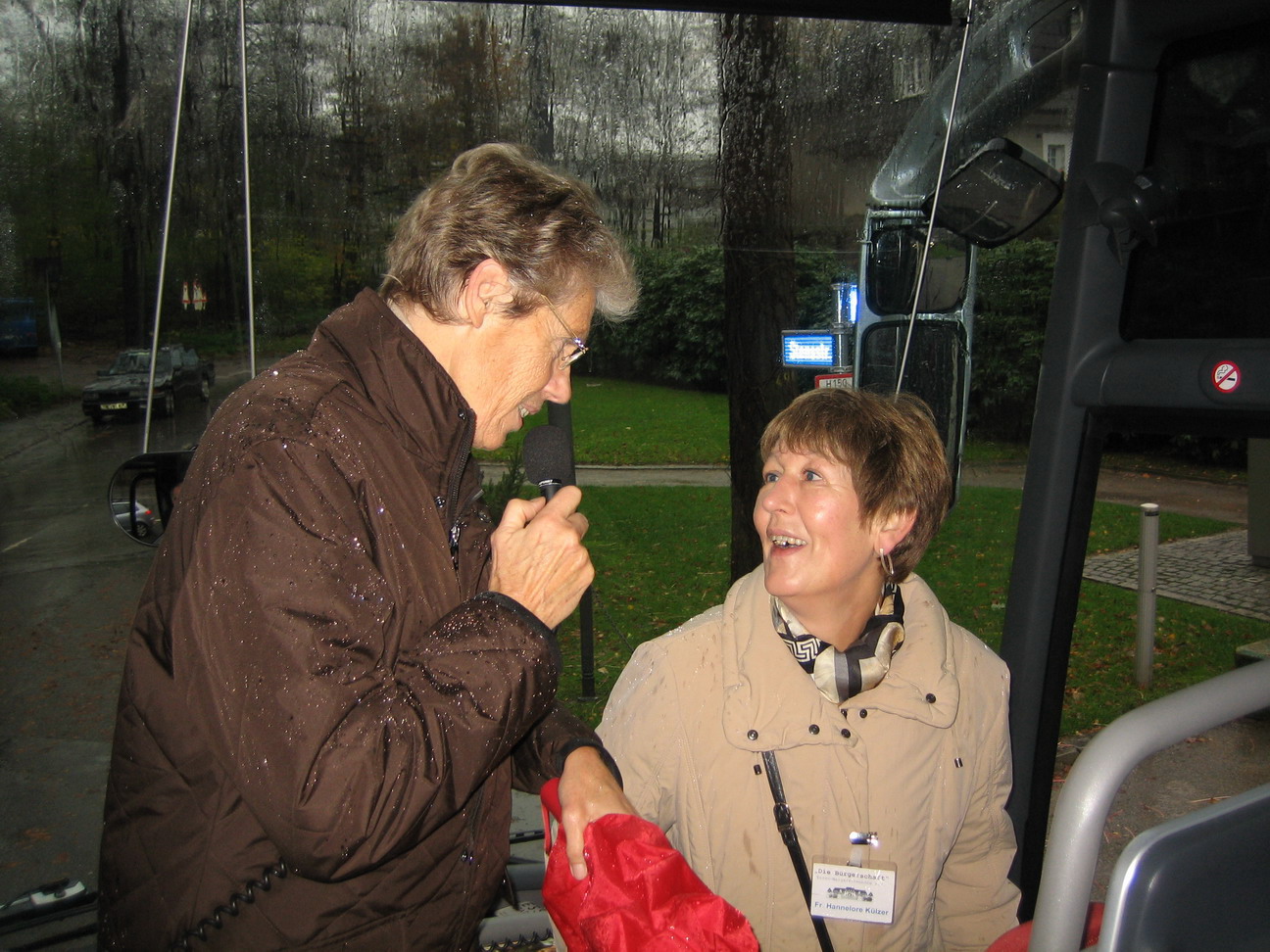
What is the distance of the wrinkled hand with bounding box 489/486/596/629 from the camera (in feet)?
4.10

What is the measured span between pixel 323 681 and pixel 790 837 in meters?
1.07

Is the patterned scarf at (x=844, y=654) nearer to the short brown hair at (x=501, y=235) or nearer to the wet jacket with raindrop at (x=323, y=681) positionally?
the wet jacket with raindrop at (x=323, y=681)

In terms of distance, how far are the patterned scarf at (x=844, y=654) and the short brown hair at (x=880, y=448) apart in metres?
0.15

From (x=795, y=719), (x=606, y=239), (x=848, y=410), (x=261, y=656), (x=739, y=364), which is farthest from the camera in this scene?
(x=739, y=364)

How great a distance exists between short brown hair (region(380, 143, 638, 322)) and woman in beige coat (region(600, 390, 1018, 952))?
2.35ft

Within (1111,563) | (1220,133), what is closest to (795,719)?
(1220,133)

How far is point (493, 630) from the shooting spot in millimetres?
1169

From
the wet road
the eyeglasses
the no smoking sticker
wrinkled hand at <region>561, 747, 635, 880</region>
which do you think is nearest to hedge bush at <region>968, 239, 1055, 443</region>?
the no smoking sticker

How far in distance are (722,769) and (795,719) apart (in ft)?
0.55

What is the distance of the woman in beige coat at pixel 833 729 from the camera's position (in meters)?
1.78

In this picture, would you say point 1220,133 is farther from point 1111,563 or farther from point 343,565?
point 343,565

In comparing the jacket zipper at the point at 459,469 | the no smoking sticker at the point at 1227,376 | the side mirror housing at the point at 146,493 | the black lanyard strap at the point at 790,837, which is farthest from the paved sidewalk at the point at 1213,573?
the side mirror housing at the point at 146,493

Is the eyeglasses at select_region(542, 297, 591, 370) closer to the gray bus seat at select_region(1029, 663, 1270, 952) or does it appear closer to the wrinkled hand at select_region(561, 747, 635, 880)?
the wrinkled hand at select_region(561, 747, 635, 880)

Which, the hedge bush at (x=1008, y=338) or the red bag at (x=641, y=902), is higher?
the hedge bush at (x=1008, y=338)
